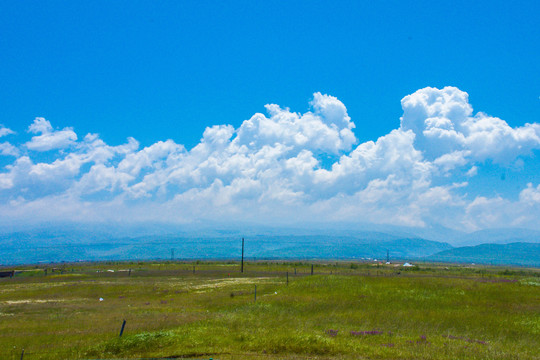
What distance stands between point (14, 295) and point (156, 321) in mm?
43372

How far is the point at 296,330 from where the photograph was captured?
2909cm

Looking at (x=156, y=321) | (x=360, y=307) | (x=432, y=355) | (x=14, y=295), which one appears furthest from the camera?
(x=14, y=295)

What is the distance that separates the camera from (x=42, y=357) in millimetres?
23734

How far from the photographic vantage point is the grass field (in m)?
24.3

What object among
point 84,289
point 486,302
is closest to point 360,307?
point 486,302

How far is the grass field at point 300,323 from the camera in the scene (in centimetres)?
2428

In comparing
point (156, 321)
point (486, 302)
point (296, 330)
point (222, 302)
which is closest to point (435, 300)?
point (486, 302)

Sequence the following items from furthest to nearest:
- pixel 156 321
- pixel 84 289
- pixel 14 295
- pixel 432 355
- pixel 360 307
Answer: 1. pixel 84 289
2. pixel 14 295
3. pixel 360 307
4. pixel 156 321
5. pixel 432 355

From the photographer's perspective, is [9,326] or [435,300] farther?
[435,300]

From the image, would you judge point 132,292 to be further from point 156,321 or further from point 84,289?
point 156,321

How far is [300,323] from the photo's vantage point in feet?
A: 109

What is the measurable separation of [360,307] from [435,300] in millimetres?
9101

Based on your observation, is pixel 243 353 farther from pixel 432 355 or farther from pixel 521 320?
pixel 521 320

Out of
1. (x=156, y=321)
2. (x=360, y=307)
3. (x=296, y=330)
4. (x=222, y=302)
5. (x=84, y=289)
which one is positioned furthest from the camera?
(x=84, y=289)
